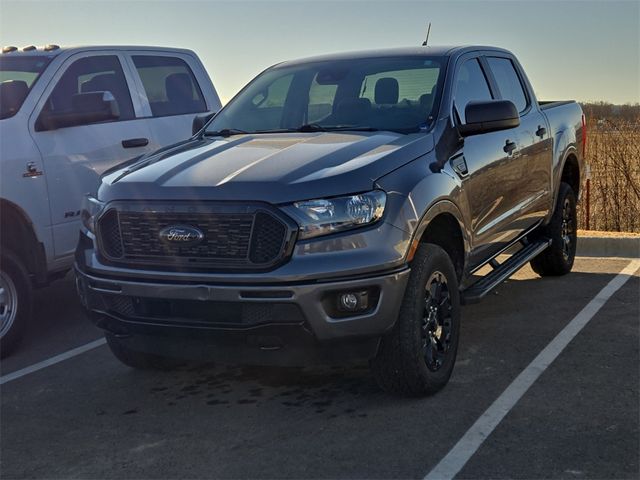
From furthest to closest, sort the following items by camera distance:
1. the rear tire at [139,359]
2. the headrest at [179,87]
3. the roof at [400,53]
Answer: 1. the headrest at [179,87]
2. the roof at [400,53]
3. the rear tire at [139,359]

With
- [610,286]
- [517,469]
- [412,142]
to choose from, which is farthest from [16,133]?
[610,286]

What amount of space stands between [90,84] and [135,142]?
57cm

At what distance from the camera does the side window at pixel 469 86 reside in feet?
17.9

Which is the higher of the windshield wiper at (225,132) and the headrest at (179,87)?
the headrest at (179,87)

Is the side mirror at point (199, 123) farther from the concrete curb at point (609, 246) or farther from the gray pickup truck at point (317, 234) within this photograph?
the concrete curb at point (609, 246)

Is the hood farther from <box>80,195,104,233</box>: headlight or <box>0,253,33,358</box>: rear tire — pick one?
<box>0,253,33,358</box>: rear tire

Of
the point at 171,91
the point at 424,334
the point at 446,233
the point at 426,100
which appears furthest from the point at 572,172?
the point at 424,334

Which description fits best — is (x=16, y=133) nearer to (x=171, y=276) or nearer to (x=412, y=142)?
(x=171, y=276)

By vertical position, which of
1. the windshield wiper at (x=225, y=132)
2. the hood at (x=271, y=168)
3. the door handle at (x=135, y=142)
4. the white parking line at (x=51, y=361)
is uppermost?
the windshield wiper at (x=225, y=132)

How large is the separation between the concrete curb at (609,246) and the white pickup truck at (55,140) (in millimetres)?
4487

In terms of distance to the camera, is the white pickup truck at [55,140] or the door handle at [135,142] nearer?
the white pickup truck at [55,140]

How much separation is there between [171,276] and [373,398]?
Answer: 4.26ft

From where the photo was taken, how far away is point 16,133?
19.4ft

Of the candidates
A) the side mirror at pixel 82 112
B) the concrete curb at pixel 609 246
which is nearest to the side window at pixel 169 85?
the side mirror at pixel 82 112
